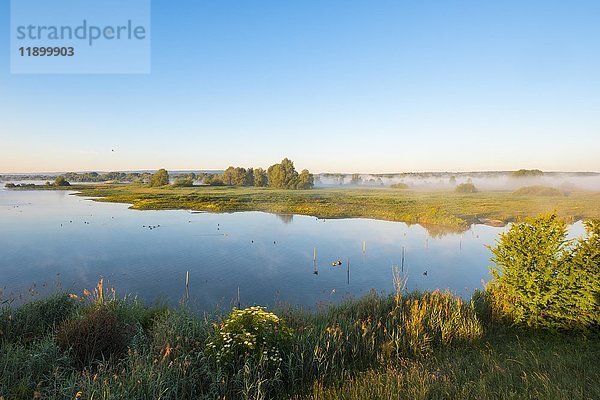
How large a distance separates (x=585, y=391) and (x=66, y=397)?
29.9 feet

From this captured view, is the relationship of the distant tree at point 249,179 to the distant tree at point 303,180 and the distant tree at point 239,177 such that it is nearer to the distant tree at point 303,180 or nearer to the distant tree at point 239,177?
the distant tree at point 239,177

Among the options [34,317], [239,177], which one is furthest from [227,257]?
[239,177]

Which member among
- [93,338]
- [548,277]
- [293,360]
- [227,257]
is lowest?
[227,257]

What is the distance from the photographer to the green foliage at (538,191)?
8725 centimetres

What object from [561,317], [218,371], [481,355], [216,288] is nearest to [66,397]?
[218,371]

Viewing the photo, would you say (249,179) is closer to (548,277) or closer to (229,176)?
(229,176)

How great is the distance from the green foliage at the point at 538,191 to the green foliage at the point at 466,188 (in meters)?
14.6

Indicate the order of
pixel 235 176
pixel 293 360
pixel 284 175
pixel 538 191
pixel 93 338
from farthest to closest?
pixel 235 176 → pixel 284 175 → pixel 538 191 → pixel 93 338 → pixel 293 360

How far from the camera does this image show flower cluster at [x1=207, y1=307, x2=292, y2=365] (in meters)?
6.69

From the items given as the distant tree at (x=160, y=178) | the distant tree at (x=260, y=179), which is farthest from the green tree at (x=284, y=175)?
the distant tree at (x=160, y=178)

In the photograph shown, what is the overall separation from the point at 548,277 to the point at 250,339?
340 inches

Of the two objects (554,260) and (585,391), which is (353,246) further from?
Result: (585,391)

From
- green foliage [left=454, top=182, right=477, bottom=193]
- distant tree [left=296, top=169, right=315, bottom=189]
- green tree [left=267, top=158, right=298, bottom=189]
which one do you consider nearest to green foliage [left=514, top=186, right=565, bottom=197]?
green foliage [left=454, top=182, right=477, bottom=193]

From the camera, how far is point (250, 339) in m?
6.88
